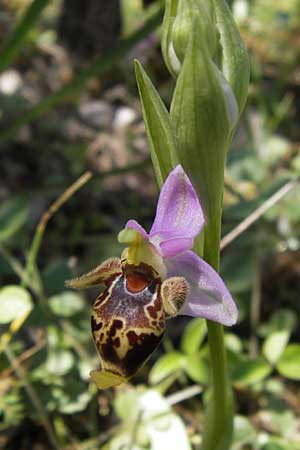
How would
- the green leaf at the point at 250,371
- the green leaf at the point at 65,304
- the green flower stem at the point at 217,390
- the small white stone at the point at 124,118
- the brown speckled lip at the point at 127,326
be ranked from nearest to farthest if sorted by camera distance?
the brown speckled lip at the point at 127,326 < the green flower stem at the point at 217,390 < the green leaf at the point at 250,371 < the green leaf at the point at 65,304 < the small white stone at the point at 124,118

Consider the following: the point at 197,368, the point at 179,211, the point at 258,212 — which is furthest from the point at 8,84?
the point at 179,211

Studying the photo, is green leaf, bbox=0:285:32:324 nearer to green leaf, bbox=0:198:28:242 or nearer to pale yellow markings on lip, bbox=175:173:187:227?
green leaf, bbox=0:198:28:242

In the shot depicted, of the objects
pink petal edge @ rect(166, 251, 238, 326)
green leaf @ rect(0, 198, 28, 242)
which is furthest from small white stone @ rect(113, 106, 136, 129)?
pink petal edge @ rect(166, 251, 238, 326)

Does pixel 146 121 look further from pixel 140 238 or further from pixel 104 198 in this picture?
pixel 104 198

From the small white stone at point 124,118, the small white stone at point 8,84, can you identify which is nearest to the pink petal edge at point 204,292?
the small white stone at point 8,84

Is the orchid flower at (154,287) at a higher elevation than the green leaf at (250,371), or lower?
higher

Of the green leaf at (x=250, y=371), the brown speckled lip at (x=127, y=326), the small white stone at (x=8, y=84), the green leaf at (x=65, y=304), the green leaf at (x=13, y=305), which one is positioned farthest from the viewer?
the small white stone at (x=8, y=84)

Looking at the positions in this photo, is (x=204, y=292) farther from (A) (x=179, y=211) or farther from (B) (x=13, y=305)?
(B) (x=13, y=305)

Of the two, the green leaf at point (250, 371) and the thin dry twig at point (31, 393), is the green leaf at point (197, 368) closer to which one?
the green leaf at point (250, 371)
